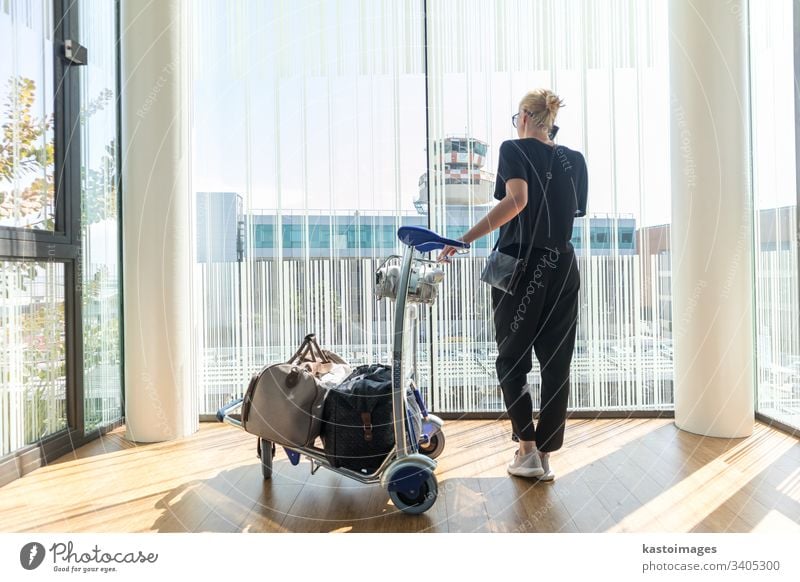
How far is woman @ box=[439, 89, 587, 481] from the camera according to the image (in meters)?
1.87

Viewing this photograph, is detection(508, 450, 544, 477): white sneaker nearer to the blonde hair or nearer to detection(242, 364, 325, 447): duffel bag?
detection(242, 364, 325, 447): duffel bag

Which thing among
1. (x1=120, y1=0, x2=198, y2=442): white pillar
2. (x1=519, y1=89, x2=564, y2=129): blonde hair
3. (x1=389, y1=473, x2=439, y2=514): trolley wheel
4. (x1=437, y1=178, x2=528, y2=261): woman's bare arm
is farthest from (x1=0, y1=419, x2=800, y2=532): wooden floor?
(x1=519, y1=89, x2=564, y2=129): blonde hair

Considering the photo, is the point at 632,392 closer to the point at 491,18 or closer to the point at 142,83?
the point at 491,18

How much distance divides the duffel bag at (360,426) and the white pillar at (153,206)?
109 cm

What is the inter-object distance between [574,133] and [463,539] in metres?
1.97

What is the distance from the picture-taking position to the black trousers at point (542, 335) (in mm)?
1875

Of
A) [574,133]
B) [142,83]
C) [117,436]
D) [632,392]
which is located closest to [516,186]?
[574,133]

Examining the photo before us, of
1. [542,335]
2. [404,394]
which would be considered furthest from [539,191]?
[404,394]

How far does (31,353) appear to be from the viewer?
86.5 inches

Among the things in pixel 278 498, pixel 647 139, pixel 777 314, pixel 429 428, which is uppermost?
pixel 647 139

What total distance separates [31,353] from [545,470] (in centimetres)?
200

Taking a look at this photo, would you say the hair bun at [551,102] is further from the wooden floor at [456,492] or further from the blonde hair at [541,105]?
the wooden floor at [456,492]

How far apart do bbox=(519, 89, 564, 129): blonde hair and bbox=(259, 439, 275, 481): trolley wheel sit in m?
1.44

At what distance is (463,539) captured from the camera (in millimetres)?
1473
